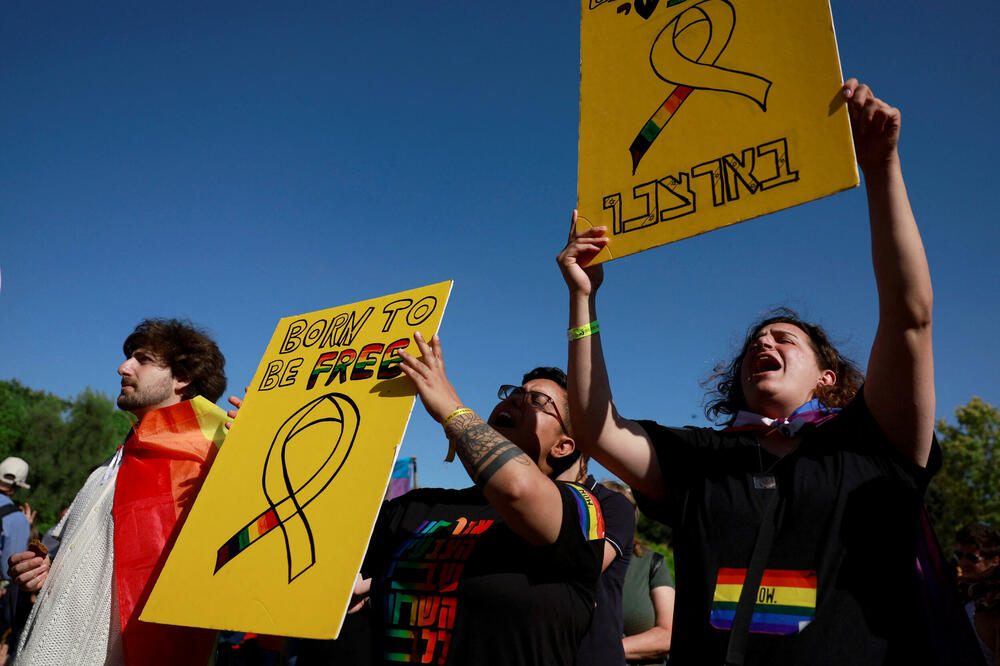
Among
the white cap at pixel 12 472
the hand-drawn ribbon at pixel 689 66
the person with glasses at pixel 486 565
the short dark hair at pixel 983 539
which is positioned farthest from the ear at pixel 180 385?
the short dark hair at pixel 983 539

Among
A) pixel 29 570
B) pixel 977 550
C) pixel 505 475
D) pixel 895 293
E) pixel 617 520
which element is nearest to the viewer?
pixel 895 293

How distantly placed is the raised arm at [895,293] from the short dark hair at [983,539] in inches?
158

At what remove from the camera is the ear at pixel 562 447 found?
243 centimetres

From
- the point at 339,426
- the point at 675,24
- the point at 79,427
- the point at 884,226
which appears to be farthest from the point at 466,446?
the point at 79,427

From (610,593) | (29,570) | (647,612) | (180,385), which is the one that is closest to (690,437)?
(610,593)

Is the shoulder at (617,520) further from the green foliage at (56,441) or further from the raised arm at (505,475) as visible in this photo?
the green foliage at (56,441)

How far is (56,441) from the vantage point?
30.4 meters

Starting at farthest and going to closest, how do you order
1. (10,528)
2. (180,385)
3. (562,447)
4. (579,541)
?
(10,528) → (180,385) → (562,447) → (579,541)

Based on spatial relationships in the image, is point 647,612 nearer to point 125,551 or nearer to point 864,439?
point 864,439

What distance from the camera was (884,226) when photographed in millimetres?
1501

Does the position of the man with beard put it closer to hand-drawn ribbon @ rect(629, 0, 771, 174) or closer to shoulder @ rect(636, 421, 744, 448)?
shoulder @ rect(636, 421, 744, 448)

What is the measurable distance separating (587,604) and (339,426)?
0.92 m

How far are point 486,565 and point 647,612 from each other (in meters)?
2.15

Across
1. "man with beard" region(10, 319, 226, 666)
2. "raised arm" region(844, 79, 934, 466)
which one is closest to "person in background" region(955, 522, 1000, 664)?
"raised arm" region(844, 79, 934, 466)
